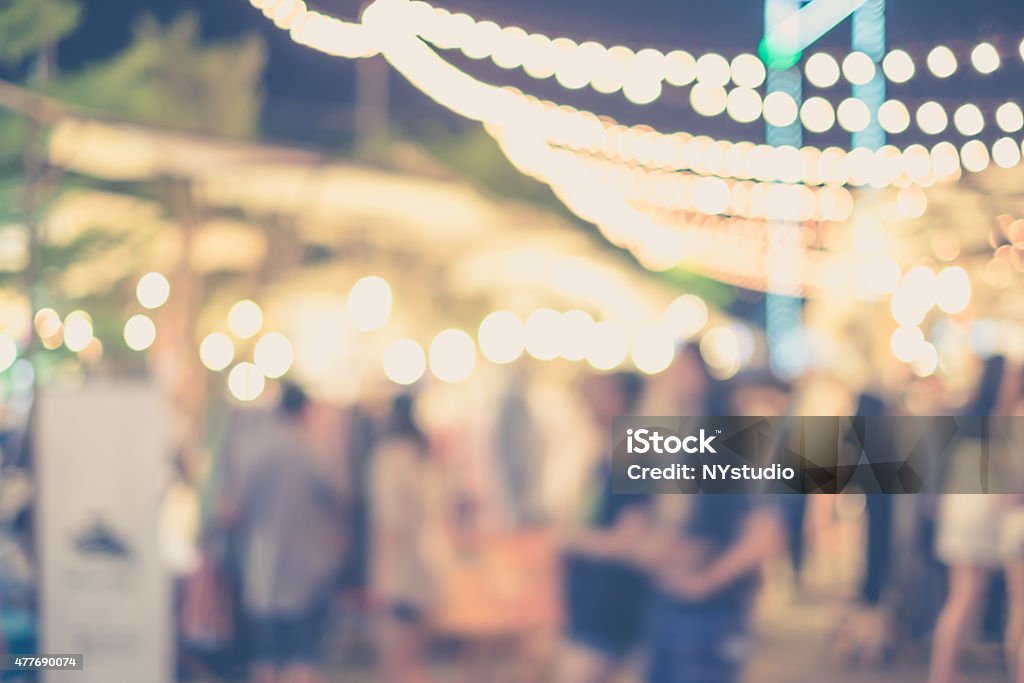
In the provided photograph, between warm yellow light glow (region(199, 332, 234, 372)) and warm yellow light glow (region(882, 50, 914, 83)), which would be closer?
warm yellow light glow (region(882, 50, 914, 83))

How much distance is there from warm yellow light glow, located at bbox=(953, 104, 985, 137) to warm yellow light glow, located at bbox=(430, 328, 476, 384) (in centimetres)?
1603

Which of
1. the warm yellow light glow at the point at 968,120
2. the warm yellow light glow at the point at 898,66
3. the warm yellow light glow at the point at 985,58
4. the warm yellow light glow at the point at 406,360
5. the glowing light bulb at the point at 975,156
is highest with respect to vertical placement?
the warm yellow light glow at the point at 898,66

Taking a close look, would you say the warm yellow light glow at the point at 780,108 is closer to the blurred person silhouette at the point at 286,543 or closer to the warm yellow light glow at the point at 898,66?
the warm yellow light glow at the point at 898,66

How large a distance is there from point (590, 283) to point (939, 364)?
25.6 ft

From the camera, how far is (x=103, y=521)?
495 centimetres

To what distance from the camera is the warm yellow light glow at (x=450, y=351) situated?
24.0 meters

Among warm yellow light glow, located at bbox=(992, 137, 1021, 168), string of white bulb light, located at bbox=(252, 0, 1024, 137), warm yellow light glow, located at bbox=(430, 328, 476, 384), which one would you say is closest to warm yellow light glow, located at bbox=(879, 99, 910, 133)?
string of white bulb light, located at bbox=(252, 0, 1024, 137)

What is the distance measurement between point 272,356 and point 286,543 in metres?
18.1

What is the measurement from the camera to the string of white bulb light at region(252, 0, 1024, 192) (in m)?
8.04

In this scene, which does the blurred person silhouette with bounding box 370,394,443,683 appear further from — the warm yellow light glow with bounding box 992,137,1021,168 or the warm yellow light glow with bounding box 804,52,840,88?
the warm yellow light glow with bounding box 804,52,840,88

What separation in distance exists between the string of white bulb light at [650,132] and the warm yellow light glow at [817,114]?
11 millimetres

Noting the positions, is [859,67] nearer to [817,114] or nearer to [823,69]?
[823,69]

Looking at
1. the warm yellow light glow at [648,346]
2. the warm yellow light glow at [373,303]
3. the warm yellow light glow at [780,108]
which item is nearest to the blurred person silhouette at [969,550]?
the warm yellow light glow at [780,108]

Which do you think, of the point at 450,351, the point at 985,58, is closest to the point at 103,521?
the point at 985,58
